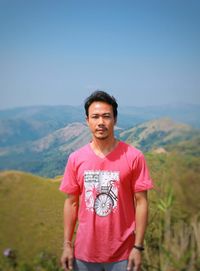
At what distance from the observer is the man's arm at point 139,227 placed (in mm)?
1615

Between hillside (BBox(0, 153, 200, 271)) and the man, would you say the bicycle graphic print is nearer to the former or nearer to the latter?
the man

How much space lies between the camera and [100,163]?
167 cm

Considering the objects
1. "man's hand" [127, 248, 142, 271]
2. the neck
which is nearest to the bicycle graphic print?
the neck

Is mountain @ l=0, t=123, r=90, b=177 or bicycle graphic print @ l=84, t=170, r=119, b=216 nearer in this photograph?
bicycle graphic print @ l=84, t=170, r=119, b=216

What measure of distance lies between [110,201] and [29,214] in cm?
191

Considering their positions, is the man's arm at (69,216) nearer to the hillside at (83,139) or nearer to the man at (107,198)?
the man at (107,198)

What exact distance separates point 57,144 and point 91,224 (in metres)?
2.45

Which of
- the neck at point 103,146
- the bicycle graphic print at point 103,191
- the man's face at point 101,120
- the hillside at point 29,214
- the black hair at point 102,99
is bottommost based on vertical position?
the hillside at point 29,214

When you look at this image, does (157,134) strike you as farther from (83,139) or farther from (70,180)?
(70,180)

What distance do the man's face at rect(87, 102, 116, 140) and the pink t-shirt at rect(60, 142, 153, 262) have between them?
0.10 metres

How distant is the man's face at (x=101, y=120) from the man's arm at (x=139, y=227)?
0.32 m

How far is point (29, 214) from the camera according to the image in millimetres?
3359

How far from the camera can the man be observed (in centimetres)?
163

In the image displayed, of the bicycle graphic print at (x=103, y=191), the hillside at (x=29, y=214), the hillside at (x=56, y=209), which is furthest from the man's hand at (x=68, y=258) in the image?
the hillside at (x=29, y=214)
